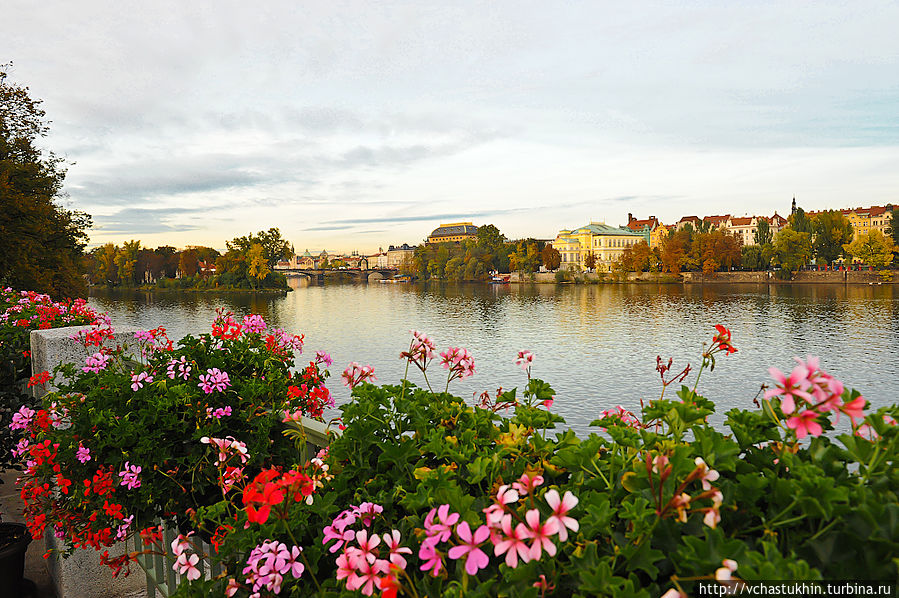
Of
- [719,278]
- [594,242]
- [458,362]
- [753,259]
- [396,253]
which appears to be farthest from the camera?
[396,253]

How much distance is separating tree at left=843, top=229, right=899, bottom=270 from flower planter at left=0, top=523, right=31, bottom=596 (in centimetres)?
8972

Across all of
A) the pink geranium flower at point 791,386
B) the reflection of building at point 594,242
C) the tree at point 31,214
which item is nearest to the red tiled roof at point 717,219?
the reflection of building at point 594,242

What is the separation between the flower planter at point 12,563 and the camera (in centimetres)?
348

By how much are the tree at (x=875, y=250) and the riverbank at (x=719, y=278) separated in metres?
1.55

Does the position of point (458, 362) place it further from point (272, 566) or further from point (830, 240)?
point (830, 240)

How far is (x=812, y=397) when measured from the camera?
79 centimetres

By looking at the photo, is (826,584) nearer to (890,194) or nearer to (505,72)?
(505,72)

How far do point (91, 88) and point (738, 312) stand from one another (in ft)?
145

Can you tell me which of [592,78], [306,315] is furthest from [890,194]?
[306,315]

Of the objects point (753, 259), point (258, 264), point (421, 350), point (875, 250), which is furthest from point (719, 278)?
point (421, 350)

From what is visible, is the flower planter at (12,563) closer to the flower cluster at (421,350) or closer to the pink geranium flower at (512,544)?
the flower cluster at (421,350)

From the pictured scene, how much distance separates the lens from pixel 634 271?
294 ft

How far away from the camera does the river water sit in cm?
2072

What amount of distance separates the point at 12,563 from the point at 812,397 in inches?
181
